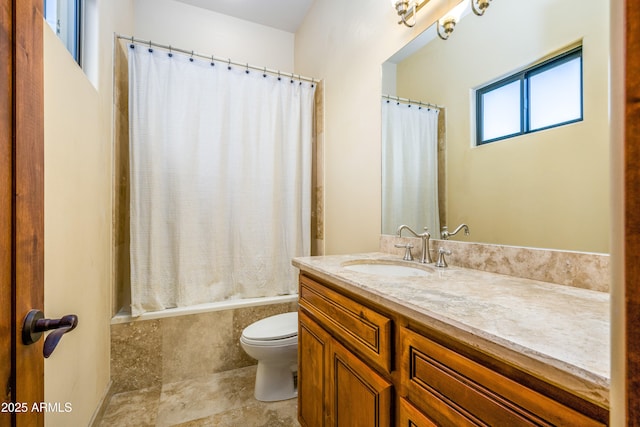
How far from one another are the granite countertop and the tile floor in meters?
1.08

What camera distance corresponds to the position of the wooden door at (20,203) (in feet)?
1.51

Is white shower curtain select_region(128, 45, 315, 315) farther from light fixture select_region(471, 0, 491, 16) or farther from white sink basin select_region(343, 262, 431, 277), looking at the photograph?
light fixture select_region(471, 0, 491, 16)

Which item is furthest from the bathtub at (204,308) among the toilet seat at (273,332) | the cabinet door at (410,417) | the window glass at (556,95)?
the window glass at (556,95)

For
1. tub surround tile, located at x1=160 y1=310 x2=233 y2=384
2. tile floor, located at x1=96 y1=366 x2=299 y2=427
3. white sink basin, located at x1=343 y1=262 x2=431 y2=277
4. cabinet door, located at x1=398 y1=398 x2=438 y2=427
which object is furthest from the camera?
tub surround tile, located at x1=160 y1=310 x2=233 y2=384

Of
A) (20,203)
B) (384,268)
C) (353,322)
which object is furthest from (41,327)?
(384,268)

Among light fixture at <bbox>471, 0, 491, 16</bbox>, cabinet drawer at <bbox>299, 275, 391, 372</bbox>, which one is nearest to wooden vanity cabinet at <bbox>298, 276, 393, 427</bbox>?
cabinet drawer at <bbox>299, 275, 391, 372</bbox>

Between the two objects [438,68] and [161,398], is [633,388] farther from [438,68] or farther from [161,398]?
[161,398]

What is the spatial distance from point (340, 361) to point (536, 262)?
2.45 feet

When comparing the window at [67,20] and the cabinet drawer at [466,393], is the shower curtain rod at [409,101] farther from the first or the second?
the window at [67,20]

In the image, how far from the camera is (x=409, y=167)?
149cm

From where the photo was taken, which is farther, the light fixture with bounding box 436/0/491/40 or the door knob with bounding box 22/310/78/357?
the light fixture with bounding box 436/0/491/40

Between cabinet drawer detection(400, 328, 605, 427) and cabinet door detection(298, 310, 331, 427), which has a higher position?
cabinet drawer detection(400, 328, 605, 427)

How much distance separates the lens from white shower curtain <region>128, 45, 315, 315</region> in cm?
192

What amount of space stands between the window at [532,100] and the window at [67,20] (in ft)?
5.58
